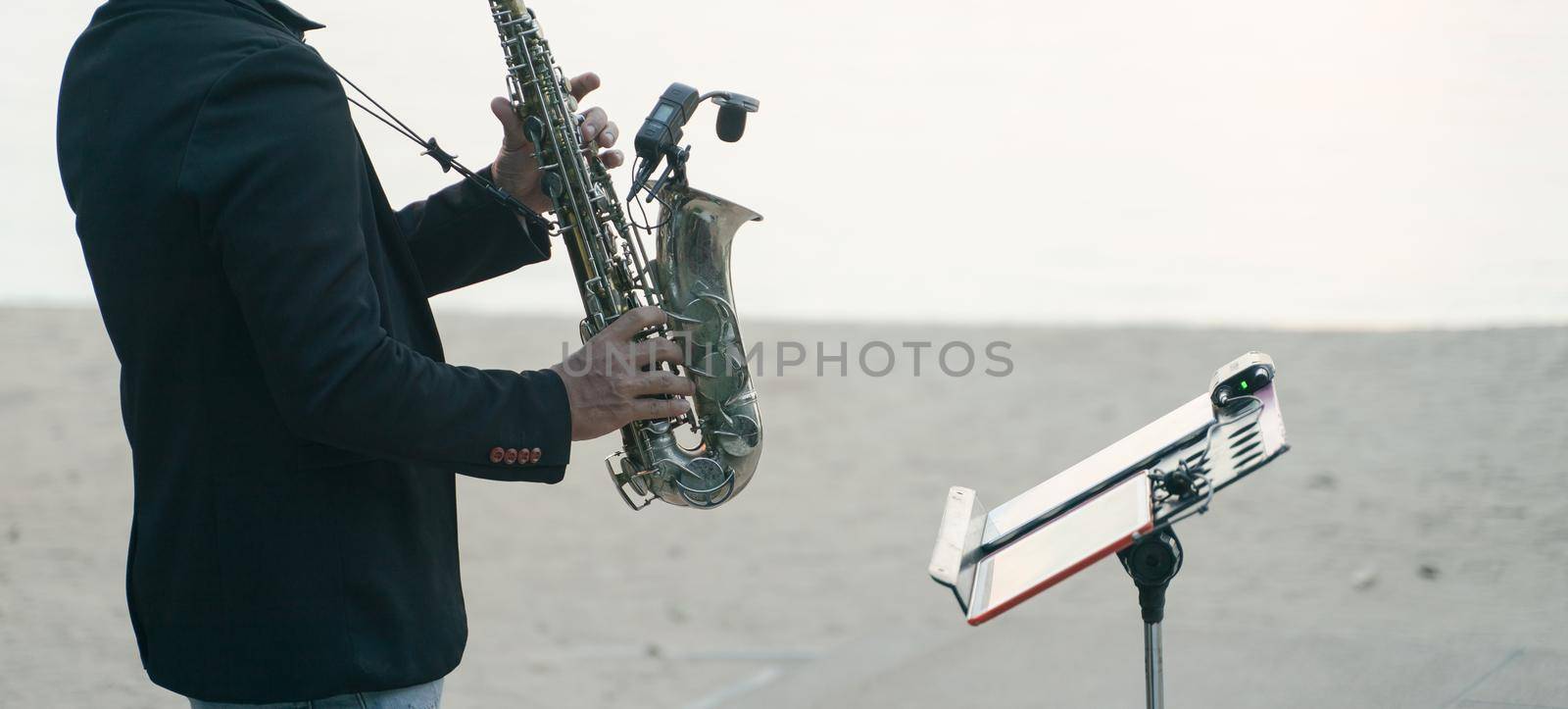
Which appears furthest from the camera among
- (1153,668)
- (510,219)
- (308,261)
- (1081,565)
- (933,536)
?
(933,536)

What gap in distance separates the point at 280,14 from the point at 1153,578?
1.30m

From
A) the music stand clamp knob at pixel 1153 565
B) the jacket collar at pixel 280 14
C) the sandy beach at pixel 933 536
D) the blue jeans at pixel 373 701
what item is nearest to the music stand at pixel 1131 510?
the music stand clamp knob at pixel 1153 565

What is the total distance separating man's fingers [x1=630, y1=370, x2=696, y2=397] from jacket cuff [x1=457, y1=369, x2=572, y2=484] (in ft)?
0.33

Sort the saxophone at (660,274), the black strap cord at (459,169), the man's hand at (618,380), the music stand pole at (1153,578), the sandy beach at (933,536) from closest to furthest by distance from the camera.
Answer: the man's hand at (618,380) → the music stand pole at (1153,578) → the black strap cord at (459,169) → the saxophone at (660,274) → the sandy beach at (933,536)

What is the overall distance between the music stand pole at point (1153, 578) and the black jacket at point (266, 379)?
2.51 feet

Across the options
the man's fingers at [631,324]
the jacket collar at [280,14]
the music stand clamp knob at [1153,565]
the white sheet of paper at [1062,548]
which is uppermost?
the jacket collar at [280,14]

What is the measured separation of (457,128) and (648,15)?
152 centimetres

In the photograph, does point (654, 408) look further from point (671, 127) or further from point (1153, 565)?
point (1153, 565)

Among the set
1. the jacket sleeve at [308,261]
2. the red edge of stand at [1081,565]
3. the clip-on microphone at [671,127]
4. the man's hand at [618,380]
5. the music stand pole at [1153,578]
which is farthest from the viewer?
the clip-on microphone at [671,127]

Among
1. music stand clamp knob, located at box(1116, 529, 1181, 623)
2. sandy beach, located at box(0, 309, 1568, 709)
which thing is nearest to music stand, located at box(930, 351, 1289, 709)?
music stand clamp knob, located at box(1116, 529, 1181, 623)

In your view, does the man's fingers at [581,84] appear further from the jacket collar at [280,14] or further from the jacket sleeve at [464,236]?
the jacket collar at [280,14]

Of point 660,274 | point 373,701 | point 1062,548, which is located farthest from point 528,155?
point 1062,548

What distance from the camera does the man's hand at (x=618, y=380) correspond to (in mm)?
1659

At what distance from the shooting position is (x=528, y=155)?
2150 mm
